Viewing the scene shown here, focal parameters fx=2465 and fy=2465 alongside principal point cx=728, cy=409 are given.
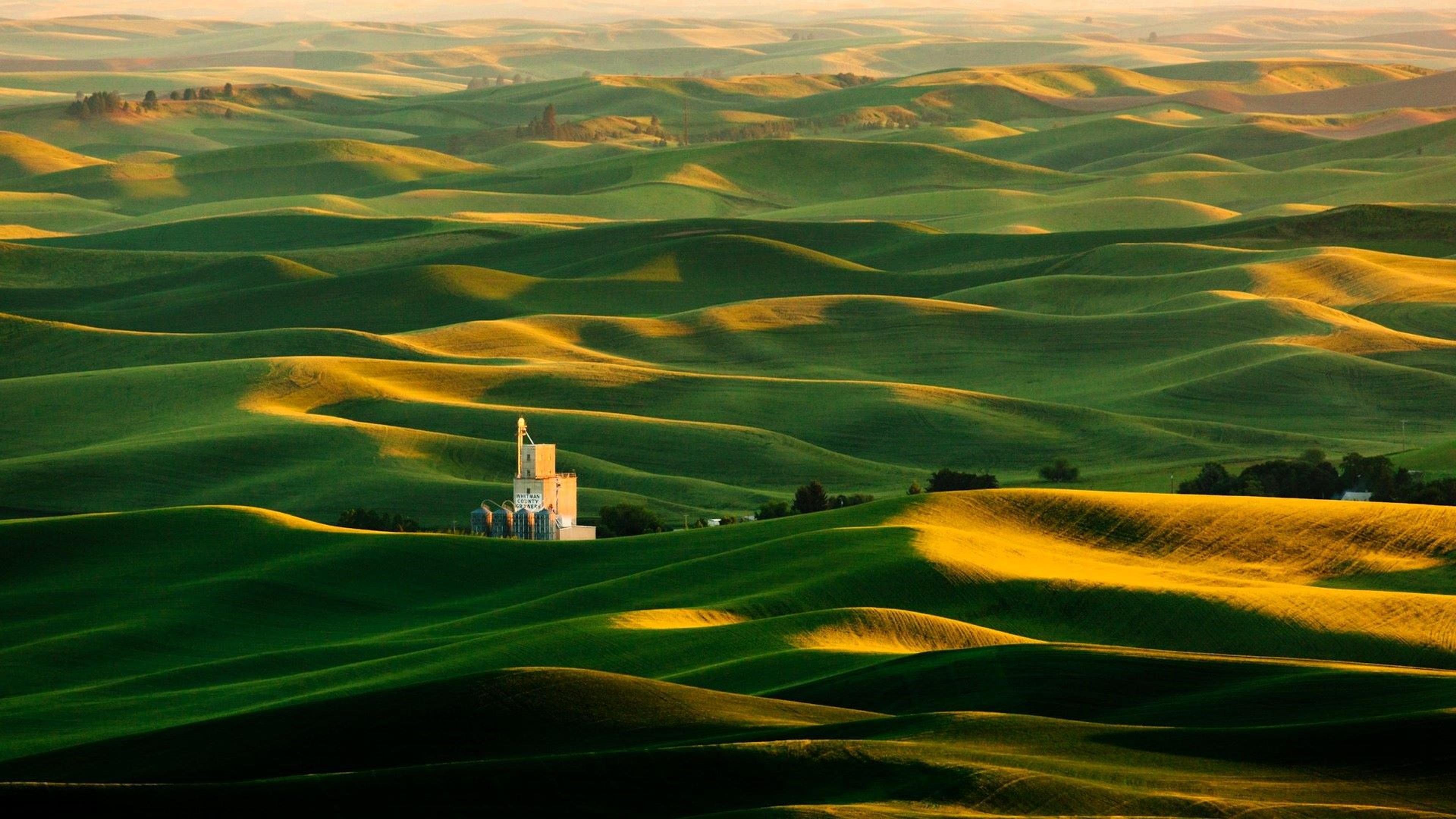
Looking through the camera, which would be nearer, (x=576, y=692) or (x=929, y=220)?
(x=576, y=692)

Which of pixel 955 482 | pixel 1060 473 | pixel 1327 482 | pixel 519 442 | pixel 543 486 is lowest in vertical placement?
pixel 1060 473

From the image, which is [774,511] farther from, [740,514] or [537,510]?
[537,510]

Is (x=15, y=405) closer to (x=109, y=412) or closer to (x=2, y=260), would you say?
(x=109, y=412)

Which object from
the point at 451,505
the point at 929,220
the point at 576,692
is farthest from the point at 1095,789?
the point at 929,220

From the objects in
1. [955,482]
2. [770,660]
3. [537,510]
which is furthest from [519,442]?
[770,660]

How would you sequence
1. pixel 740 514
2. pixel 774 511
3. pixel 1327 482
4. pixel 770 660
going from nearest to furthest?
pixel 770 660
pixel 774 511
pixel 1327 482
pixel 740 514

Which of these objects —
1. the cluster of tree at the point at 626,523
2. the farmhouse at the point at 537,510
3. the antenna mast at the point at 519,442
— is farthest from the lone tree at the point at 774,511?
the antenna mast at the point at 519,442
